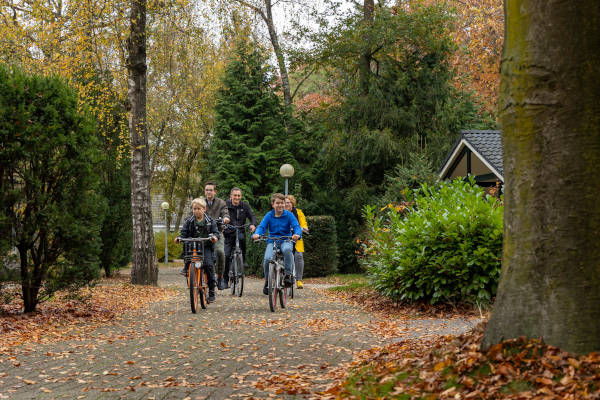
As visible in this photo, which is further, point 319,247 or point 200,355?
point 319,247

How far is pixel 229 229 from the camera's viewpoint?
1262 cm

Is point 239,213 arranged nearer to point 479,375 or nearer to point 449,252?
point 449,252

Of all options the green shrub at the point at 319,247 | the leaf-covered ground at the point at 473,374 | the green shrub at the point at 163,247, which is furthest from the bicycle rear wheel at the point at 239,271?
the green shrub at the point at 163,247

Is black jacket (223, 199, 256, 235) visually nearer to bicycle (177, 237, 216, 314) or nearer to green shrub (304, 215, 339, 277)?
bicycle (177, 237, 216, 314)

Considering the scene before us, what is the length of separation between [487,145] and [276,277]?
1333 centimetres

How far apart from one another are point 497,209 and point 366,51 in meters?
18.3

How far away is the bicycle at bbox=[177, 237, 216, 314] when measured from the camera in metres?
9.59

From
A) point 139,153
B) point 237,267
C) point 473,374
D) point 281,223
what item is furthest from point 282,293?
point 139,153

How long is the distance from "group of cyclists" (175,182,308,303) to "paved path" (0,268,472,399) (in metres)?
1.16

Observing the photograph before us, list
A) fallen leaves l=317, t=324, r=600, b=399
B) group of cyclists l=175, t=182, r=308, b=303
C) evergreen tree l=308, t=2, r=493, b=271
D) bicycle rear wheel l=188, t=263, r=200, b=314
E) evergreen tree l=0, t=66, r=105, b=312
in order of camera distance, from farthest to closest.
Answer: evergreen tree l=308, t=2, r=493, b=271
group of cyclists l=175, t=182, r=308, b=303
bicycle rear wheel l=188, t=263, r=200, b=314
evergreen tree l=0, t=66, r=105, b=312
fallen leaves l=317, t=324, r=600, b=399

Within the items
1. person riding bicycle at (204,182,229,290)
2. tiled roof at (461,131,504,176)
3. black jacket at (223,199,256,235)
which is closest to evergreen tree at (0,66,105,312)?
person riding bicycle at (204,182,229,290)

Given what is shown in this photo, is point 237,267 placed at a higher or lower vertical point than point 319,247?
lower

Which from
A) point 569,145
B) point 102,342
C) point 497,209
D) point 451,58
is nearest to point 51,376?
point 102,342

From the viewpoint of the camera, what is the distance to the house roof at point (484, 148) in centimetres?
1977
